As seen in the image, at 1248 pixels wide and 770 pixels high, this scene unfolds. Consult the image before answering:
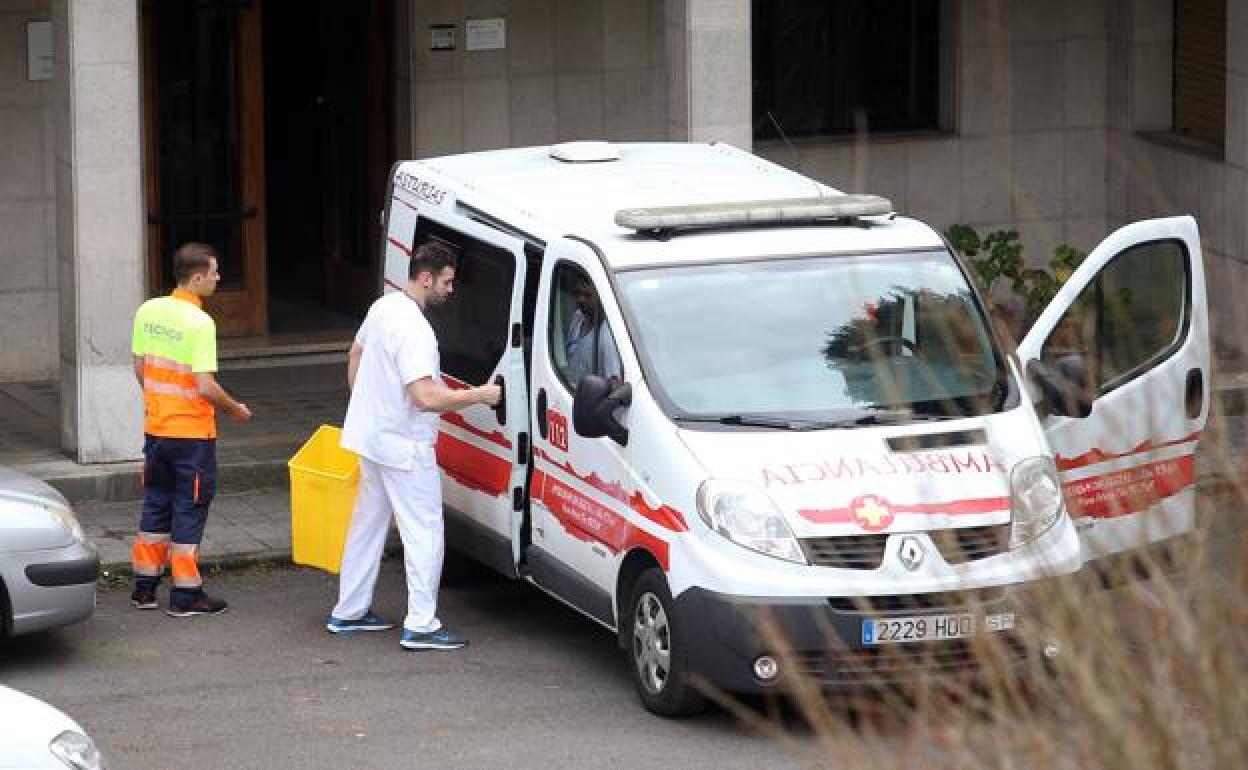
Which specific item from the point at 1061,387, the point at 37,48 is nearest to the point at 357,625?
the point at 1061,387

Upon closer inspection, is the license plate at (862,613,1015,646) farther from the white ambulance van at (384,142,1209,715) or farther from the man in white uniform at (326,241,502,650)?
the man in white uniform at (326,241,502,650)

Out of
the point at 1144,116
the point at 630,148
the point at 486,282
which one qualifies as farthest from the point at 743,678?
the point at 1144,116

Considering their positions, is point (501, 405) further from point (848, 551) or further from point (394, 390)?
point (848, 551)

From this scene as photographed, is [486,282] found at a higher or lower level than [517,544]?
higher

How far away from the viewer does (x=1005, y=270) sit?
16875 mm

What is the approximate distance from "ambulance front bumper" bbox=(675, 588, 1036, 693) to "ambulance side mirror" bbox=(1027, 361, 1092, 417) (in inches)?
43.2

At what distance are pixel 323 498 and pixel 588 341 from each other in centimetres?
173

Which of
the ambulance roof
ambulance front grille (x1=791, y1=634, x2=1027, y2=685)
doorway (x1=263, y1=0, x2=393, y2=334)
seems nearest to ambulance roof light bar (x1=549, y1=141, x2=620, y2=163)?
the ambulance roof

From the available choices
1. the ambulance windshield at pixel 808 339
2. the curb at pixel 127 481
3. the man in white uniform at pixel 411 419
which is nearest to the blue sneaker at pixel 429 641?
the man in white uniform at pixel 411 419

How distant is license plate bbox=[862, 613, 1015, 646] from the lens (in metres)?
9.27

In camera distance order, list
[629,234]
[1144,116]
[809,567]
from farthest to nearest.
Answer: [1144,116] < [629,234] < [809,567]

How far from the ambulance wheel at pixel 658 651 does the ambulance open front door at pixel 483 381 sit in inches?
47.9

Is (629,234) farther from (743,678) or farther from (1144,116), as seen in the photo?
(1144,116)

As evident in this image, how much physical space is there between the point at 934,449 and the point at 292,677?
3004 millimetres
